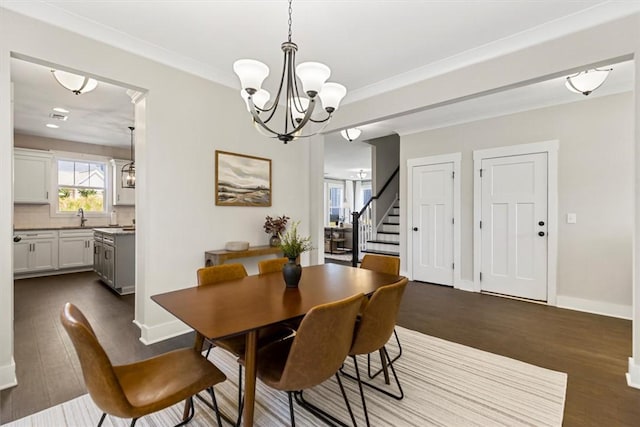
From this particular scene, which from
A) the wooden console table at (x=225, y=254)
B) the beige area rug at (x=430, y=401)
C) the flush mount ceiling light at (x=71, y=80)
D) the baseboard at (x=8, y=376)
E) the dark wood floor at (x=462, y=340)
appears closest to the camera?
the beige area rug at (x=430, y=401)

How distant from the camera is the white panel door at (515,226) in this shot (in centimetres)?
412

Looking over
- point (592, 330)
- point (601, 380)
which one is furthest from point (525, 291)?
point (601, 380)

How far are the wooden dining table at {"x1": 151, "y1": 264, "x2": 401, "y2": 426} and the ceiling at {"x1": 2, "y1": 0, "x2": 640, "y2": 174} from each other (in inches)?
78.9

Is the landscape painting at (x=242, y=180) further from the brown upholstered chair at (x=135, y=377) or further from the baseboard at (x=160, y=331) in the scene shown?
the brown upholstered chair at (x=135, y=377)

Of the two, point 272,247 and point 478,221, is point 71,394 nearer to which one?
point 272,247

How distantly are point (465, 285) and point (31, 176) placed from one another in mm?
7867

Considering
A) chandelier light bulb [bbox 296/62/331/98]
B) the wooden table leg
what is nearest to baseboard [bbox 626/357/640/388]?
the wooden table leg

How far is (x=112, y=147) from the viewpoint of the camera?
6715mm

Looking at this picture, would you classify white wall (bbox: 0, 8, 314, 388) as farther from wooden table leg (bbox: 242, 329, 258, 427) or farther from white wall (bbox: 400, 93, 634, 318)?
white wall (bbox: 400, 93, 634, 318)

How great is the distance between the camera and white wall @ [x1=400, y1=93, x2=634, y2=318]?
358cm

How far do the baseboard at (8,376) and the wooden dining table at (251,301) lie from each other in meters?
1.37

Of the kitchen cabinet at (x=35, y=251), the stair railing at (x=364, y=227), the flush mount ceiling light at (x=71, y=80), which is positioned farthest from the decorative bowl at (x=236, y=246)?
the kitchen cabinet at (x=35, y=251)

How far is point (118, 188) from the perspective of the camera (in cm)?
657

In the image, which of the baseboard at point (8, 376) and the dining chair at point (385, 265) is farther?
the dining chair at point (385, 265)
